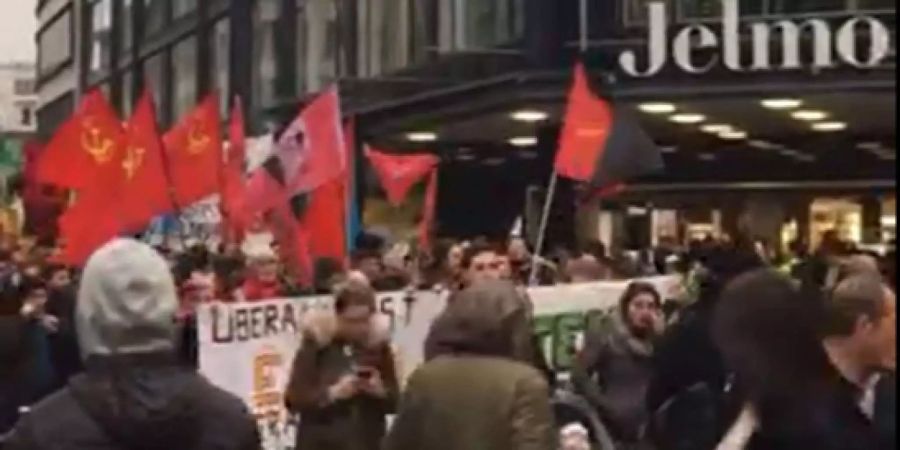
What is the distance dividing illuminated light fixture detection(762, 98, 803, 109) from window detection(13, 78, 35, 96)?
141 m

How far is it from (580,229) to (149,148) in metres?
16.4

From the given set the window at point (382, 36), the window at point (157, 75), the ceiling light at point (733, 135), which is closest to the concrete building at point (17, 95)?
the window at point (157, 75)

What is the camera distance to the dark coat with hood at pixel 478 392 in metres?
7.29

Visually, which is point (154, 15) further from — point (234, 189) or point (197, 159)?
point (234, 189)

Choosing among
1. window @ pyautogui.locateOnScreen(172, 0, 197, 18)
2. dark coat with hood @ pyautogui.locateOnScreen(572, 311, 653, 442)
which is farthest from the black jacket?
window @ pyautogui.locateOnScreen(172, 0, 197, 18)

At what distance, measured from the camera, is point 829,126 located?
1403 inches

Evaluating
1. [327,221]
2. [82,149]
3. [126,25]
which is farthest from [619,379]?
[126,25]

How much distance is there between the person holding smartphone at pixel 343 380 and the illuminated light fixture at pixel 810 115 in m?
23.1

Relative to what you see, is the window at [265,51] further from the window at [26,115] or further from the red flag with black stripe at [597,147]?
the window at [26,115]

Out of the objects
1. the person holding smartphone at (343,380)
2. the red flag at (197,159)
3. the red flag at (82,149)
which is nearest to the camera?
the person holding smartphone at (343,380)

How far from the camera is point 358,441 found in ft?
31.9

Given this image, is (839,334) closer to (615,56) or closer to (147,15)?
(615,56)

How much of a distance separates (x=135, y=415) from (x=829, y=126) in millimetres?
31501

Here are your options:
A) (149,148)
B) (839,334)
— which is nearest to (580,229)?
(149,148)
